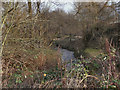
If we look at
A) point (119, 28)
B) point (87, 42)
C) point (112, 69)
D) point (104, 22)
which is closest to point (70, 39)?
point (87, 42)

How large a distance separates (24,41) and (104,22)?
264 inches

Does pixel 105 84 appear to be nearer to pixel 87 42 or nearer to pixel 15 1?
pixel 15 1

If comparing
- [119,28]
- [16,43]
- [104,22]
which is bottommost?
[16,43]

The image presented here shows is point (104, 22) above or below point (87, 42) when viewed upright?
above

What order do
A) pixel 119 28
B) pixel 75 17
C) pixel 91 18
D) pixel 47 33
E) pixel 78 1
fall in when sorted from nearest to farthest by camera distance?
pixel 47 33 → pixel 119 28 → pixel 91 18 → pixel 78 1 → pixel 75 17

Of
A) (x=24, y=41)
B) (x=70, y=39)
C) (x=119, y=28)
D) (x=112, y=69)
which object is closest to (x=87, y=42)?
(x=119, y=28)

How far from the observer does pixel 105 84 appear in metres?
2.26

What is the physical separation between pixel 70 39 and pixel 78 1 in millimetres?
4139

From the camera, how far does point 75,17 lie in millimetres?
11609

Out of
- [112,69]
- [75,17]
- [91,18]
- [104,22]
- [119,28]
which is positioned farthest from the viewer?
[75,17]

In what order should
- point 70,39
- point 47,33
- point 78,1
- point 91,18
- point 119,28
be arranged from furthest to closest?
1. point 70,39
2. point 78,1
3. point 91,18
4. point 119,28
5. point 47,33

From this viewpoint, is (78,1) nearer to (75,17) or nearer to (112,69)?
(75,17)

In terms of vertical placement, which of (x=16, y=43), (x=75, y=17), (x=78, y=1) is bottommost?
(x=16, y=43)

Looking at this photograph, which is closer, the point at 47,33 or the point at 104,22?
the point at 47,33
